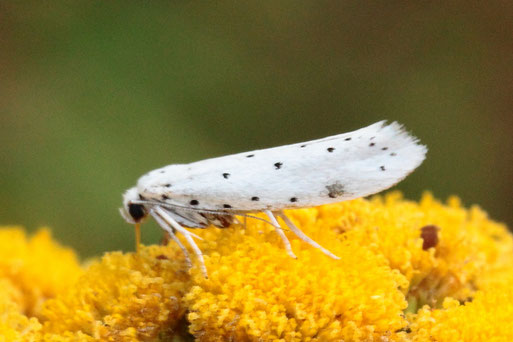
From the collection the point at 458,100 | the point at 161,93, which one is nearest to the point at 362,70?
the point at 458,100

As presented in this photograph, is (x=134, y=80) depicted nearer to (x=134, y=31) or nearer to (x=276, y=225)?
(x=134, y=31)

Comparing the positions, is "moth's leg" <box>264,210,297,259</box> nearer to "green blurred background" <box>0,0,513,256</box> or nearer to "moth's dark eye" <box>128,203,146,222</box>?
"moth's dark eye" <box>128,203,146,222</box>

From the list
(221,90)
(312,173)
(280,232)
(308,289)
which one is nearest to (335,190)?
(312,173)

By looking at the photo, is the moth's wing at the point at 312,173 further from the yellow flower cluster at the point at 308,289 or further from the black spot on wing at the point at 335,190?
the yellow flower cluster at the point at 308,289

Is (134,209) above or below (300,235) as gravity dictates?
above

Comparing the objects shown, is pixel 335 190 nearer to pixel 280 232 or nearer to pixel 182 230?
pixel 280 232

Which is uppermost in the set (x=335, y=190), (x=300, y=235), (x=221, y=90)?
(x=221, y=90)

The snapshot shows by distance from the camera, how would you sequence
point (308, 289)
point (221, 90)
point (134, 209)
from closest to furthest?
point (308, 289), point (134, 209), point (221, 90)
